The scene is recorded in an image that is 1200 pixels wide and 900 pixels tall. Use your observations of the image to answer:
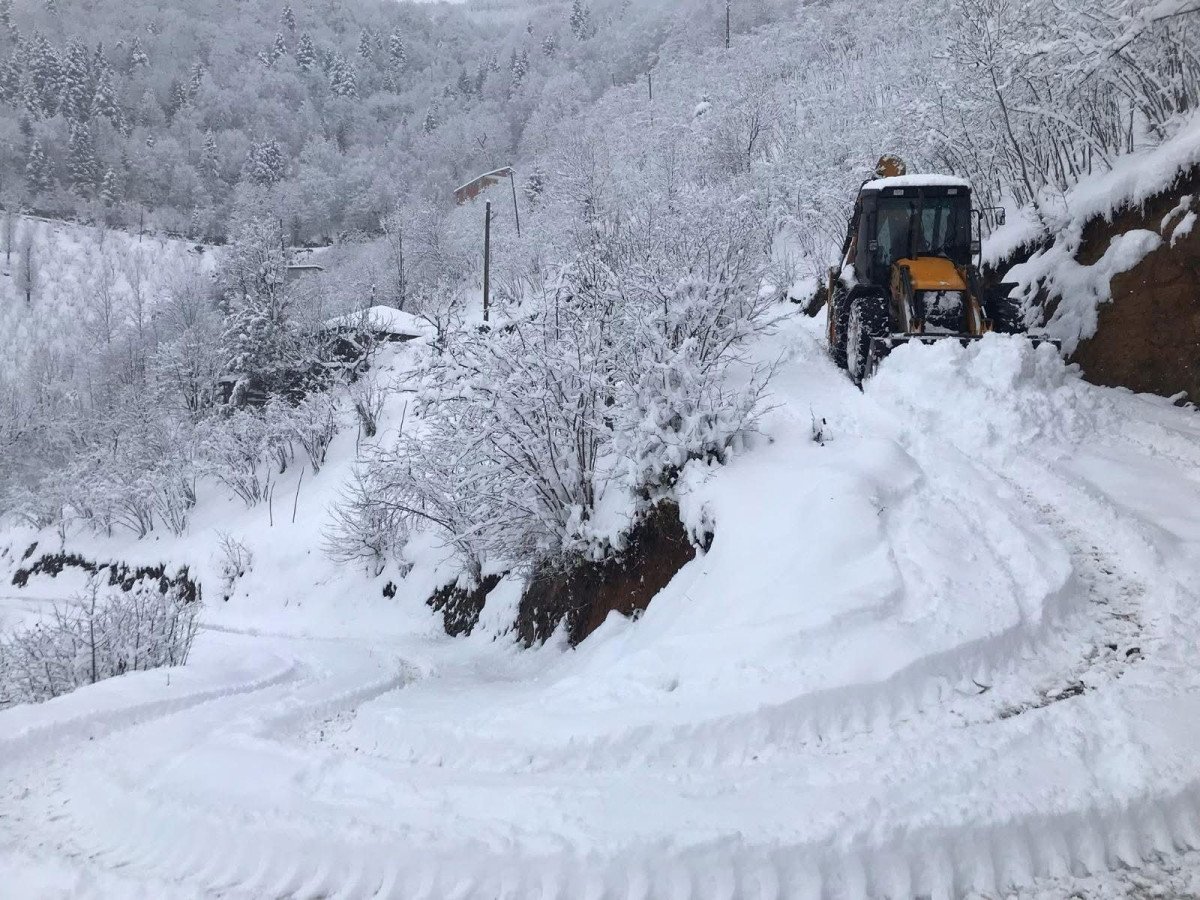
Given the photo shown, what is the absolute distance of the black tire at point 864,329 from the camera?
414 inches

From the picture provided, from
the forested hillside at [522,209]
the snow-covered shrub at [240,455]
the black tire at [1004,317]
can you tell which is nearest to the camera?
the forested hillside at [522,209]

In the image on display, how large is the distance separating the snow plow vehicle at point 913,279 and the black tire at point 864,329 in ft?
0.05

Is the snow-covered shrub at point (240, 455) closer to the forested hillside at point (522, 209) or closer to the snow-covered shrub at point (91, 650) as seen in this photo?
the forested hillside at point (522, 209)

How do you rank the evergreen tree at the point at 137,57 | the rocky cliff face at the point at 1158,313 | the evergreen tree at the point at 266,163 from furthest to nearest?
the evergreen tree at the point at 137,57 < the evergreen tree at the point at 266,163 < the rocky cliff face at the point at 1158,313

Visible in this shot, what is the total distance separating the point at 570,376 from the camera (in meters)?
8.69

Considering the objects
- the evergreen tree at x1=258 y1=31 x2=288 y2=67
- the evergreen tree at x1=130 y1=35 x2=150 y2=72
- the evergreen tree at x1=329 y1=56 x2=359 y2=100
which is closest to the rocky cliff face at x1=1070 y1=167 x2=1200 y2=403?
the evergreen tree at x1=329 y1=56 x2=359 y2=100

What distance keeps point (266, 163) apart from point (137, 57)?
42.5m

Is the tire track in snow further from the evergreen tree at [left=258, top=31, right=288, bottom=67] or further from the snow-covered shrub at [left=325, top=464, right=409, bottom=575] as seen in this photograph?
the evergreen tree at [left=258, top=31, right=288, bottom=67]

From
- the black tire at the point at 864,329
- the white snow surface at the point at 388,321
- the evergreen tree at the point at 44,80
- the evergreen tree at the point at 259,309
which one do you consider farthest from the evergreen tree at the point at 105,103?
the black tire at the point at 864,329

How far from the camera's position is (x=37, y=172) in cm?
7525

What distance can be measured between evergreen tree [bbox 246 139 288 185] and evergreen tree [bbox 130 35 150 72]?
35848mm

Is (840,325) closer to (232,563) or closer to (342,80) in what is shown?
(232,563)

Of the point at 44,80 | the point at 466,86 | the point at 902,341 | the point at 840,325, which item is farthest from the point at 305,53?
the point at 902,341

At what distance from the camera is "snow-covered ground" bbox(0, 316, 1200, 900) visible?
2.92 meters
